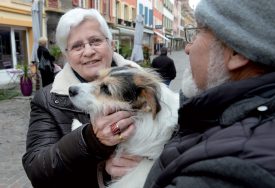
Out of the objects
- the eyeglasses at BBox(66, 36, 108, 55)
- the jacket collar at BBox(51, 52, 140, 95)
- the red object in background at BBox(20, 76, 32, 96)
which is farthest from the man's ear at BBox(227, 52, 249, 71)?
the red object in background at BBox(20, 76, 32, 96)

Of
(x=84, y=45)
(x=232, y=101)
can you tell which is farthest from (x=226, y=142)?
(x=84, y=45)

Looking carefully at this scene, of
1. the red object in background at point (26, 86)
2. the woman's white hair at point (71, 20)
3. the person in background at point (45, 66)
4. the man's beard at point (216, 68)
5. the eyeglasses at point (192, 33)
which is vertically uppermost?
the woman's white hair at point (71, 20)

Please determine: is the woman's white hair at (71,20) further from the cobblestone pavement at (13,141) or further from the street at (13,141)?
the cobblestone pavement at (13,141)

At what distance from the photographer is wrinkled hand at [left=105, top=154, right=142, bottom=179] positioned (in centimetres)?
191

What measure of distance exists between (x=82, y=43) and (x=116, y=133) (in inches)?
36.7

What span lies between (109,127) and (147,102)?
31cm

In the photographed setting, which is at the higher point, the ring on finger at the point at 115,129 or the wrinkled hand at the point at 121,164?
the ring on finger at the point at 115,129

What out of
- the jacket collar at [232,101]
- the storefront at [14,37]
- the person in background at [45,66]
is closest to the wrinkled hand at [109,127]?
the jacket collar at [232,101]

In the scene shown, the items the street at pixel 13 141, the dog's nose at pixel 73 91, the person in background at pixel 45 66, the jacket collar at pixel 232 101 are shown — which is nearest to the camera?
the jacket collar at pixel 232 101

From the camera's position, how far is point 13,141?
22.7 feet

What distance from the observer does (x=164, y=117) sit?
6.34ft

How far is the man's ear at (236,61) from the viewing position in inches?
48.0

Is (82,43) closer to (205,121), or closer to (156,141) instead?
(156,141)

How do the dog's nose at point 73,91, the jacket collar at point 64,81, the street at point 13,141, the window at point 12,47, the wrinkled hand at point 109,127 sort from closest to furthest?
the wrinkled hand at point 109,127 → the dog's nose at point 73,91 → the jacket collar at point 64,81 → the street at point 13,141 → the window at point 12,47
